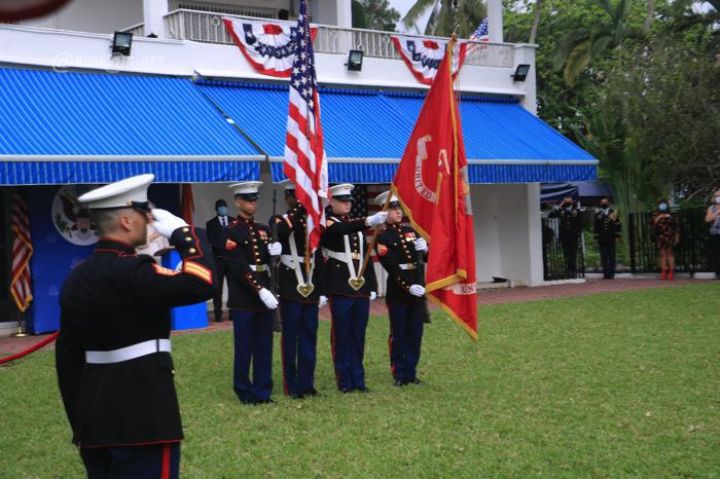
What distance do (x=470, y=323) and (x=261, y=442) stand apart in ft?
6.54

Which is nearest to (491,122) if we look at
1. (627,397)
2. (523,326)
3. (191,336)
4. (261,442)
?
(523,326)

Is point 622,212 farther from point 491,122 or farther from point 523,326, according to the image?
point 523,326

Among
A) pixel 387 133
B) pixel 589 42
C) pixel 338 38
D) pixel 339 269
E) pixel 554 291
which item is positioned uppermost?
pixel 589 42

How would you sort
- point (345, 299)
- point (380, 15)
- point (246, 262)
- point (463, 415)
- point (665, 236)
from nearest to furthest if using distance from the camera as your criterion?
point (463, 415) → point (246, 262) → point (345, 299) → point (665, 236) → point (380, 15)

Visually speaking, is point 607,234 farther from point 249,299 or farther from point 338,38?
point 249,299

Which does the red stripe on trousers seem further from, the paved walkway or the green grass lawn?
the paved walkway

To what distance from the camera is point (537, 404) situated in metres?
8.70

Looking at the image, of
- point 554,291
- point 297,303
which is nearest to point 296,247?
point 297,303

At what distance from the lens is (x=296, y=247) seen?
9.55 meters

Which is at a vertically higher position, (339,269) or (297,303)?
(339,269)

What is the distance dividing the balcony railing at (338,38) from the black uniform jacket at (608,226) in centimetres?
397

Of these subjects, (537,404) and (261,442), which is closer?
(261,442)

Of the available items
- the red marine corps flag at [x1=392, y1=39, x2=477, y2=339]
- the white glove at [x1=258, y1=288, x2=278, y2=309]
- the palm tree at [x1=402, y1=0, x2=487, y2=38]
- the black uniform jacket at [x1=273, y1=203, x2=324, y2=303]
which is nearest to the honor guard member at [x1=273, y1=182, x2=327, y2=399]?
the black uniform jacket at [x1=273, y1=203, x2=324, y2=303]

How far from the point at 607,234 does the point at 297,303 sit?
49.0 feet
